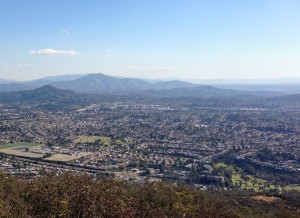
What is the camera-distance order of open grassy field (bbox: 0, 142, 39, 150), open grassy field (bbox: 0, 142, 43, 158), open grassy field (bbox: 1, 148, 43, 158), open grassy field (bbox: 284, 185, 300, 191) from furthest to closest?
open grassy field (bbox: 0, 142, 39, 150)
open grassy field (bbox: 0, 142, 43, 158)
open grassy field (bbox: 1, 148, 43, 158)
open grassy field (bbox: 284, 185, 300, 191)

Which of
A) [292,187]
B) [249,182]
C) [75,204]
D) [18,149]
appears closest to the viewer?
[75,204]

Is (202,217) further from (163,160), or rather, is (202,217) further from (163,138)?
(163,138)

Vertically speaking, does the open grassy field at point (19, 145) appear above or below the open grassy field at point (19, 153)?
below

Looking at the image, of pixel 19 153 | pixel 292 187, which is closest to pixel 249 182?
pixel 292 187

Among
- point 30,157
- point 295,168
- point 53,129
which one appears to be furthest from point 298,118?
point 30,157

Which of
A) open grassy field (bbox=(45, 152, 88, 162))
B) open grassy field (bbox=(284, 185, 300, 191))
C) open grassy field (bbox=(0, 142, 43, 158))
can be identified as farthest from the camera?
open grassy field (bbox=(0, 142, 43, 158))

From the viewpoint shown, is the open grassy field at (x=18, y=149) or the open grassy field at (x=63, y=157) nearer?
the open grassy field at (x=63, y=157)

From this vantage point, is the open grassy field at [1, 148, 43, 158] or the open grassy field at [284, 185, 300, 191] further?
the open grassy field at [1, 148, 43, 158]

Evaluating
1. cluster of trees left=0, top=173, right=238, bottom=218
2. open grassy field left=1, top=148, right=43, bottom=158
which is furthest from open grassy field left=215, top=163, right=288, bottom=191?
open grassy field left=1, top=148, right=43, bottom=158

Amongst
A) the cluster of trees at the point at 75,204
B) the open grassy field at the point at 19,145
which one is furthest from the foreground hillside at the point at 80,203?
the open grassy field at the point at 19,145

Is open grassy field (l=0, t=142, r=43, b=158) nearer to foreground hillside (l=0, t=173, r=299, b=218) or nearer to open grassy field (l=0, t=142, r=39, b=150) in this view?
open grassy field (l=0, t=142, r=39, b=150)

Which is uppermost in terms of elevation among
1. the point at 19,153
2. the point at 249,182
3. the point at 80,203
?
the point at 80,203

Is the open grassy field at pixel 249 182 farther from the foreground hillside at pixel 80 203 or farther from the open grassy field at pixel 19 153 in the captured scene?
the open grassy field at pixel 19 153

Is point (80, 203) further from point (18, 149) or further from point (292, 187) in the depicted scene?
point (18, 149)
